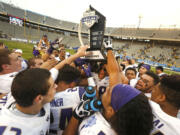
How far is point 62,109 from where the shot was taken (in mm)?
1598

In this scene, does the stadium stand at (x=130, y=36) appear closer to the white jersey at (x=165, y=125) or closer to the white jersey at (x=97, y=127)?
the white jersey at (x=165, y=125)

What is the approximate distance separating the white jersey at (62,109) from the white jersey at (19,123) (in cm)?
43

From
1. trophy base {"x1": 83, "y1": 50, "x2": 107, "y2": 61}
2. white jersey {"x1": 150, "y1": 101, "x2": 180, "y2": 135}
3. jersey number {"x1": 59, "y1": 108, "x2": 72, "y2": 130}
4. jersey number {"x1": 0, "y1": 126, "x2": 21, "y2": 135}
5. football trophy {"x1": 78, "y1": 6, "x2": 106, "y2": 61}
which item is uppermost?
football trophy {"x1": 78, "y1": 6, "x2": 106, "y2": 61}

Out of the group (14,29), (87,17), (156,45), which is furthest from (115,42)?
(87,17)

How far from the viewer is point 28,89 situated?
98 centimetres

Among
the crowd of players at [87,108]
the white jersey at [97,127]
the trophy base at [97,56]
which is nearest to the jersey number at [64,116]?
the crowd of players at [87,108]

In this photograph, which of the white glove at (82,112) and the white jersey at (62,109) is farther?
the white jersey at (62,109)

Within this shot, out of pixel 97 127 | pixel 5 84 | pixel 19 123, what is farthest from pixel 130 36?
pixel 19 123

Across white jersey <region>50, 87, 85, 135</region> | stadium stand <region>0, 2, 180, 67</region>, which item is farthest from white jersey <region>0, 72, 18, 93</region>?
stadium stand <region>0, 2, 180, 67</region>

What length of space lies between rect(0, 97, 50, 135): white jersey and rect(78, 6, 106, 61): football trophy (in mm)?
1153

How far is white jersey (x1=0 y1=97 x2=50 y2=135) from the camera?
0.90 metres

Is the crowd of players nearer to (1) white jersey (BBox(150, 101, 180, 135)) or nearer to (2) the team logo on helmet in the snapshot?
(1) white jersey (BBox(150, 101, 180, 135))

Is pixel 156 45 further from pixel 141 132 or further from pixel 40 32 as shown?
pixel 40 32

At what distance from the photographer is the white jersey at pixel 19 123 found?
897 millimetres
